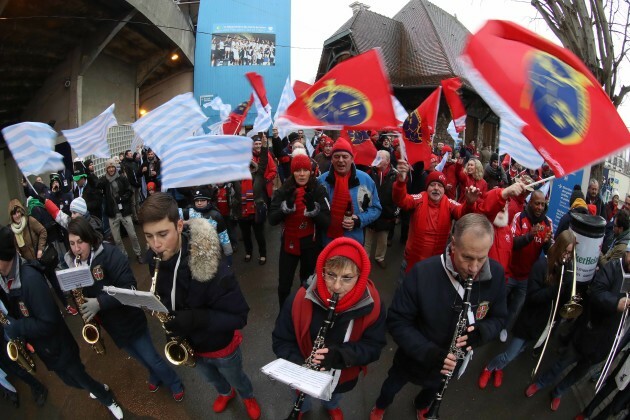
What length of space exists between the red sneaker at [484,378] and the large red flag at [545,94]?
2.45 meters

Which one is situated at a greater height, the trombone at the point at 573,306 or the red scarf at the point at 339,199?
the red scarf at the point at 339,199

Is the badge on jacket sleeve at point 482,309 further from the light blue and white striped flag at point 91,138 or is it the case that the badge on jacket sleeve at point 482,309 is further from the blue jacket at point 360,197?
the light blue and white striped flag at point 91,138

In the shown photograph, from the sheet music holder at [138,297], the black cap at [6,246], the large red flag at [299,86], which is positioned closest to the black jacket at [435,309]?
the sheet music holder at [138,297]

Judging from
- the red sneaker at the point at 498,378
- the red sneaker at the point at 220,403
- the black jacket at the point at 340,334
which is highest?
the black jacket at the point at 340,334

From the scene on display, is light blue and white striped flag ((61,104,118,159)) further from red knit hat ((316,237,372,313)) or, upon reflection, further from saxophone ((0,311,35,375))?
red knit hat ((316,237,372,313))

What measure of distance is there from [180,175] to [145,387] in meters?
2.35

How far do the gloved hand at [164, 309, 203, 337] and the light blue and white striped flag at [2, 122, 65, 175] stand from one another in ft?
9.04

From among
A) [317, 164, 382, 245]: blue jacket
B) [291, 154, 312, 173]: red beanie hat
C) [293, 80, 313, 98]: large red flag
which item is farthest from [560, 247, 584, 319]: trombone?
[293, 80, 313, 98]: large red flag

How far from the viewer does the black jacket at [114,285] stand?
2.69 m

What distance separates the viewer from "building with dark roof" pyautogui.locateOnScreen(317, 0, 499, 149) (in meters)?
16.1

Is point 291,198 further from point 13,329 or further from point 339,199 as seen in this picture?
point 13,329

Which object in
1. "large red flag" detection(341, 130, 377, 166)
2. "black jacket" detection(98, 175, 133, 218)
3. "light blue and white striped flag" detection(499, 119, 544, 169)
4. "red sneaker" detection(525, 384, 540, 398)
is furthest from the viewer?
"black jacket" detection(98, 175, 133, 218)

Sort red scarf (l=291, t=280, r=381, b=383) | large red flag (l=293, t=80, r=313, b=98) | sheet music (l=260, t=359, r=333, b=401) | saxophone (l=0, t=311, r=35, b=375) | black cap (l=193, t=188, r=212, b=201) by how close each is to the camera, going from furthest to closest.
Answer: large red flag (l=293, t=80, r=313, b=98) → black cap (l=193, t=188, r=212, b=201) → saxophone (l=0, t=311, r=35, b=375) → red scarf (l=291, t=280, r=381, b=383) → sheet music (l=260, t=359, r=333, b=401)

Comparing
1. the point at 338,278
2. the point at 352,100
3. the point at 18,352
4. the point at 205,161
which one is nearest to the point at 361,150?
→ the point at 352,100
